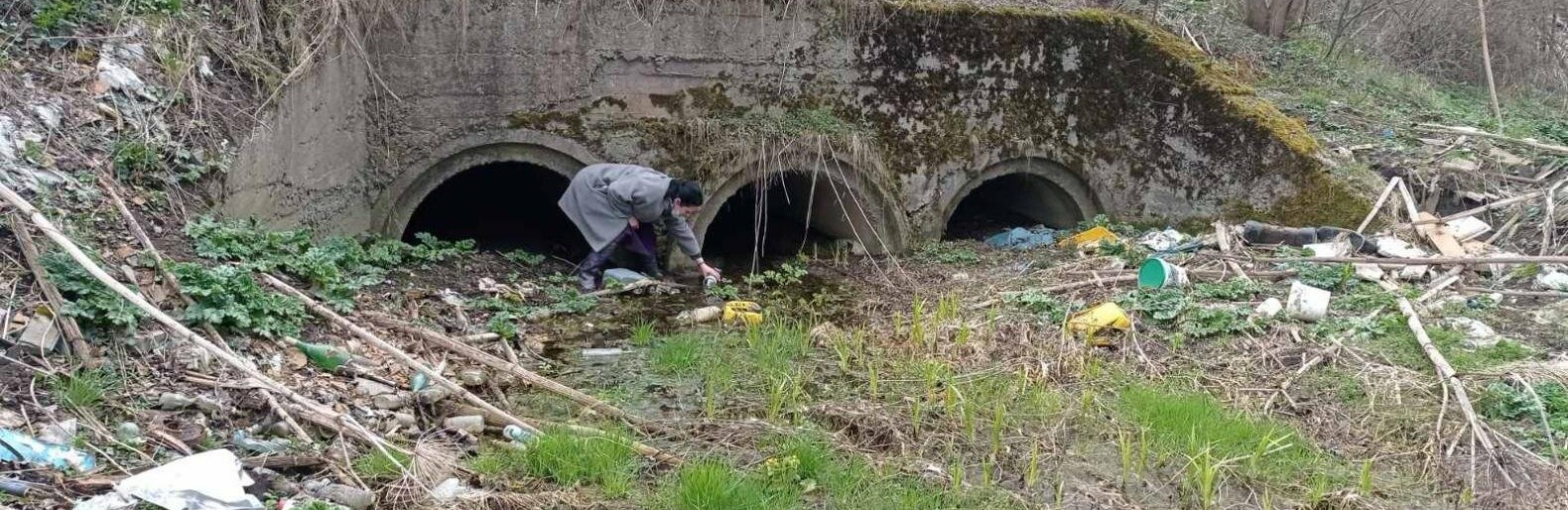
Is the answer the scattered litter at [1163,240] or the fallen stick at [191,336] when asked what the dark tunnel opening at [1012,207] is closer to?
the scattered litter at [1163,240]

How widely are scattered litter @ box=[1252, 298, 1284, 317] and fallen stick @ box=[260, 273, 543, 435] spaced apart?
4369 millimetres

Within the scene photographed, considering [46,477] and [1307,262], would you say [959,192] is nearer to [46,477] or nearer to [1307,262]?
[1307,262]

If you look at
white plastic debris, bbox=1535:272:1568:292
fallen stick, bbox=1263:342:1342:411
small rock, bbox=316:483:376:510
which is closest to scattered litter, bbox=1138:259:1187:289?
fallen stick, bbox=1263:342:1342:411

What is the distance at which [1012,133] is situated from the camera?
1005 cm

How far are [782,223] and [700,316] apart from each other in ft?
14.7

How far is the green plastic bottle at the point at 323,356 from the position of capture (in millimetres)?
4824

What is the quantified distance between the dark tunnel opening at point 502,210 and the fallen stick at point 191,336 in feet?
18.5

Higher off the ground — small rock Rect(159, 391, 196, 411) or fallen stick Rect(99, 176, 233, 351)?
fallen stick Rect(99, 176, 233, 351)

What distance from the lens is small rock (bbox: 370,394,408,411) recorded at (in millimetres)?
4641

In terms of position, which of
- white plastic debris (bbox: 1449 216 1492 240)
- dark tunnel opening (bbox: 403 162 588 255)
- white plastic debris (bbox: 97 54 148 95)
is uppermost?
white plastic debris (bbox: 97 54 148 95)

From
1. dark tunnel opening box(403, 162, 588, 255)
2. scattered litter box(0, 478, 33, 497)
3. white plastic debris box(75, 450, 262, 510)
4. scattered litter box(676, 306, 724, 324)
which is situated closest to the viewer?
scattered litter box(0, 478, 33, 497)

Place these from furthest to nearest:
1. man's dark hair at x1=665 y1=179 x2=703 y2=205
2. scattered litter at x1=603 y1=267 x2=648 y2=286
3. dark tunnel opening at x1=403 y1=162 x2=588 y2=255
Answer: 1. dark tunnel opening at x1=403 y1=162 x2=588 y2=255
2. scattered litter at x1=603 y1=267 x2=648 y2=286
3. man's dark hair at x1=665 y1=179 x2=703 y2=205

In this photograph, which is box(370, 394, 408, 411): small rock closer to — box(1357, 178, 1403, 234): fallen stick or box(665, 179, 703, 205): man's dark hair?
box(665, 179, 703, 205): man's dark hair

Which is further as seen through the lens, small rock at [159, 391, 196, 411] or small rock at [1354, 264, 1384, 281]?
small rock at [1354, 264, 1384, 281]
